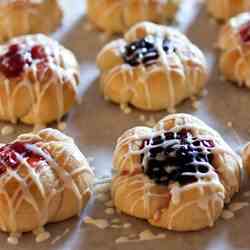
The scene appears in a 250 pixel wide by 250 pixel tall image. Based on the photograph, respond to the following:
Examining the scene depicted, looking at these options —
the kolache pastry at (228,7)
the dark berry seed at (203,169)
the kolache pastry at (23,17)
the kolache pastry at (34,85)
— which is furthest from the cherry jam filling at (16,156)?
the kolache pastry at (228,7)

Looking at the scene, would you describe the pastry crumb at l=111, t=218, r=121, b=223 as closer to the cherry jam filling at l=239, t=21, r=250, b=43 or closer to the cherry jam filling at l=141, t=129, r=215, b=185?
the cherry jam filling at l=141, t=129, r=215, b=185

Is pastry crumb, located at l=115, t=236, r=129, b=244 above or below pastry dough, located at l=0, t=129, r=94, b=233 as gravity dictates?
below

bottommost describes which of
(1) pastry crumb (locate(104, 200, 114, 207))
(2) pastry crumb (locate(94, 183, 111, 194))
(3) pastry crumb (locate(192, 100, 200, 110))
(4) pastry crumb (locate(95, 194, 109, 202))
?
(1) pastry crumb (locate(104, 200, 114, 207))

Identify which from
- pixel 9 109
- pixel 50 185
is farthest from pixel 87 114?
pixel 50 185

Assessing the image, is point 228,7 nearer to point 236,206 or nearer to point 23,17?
point 23,17

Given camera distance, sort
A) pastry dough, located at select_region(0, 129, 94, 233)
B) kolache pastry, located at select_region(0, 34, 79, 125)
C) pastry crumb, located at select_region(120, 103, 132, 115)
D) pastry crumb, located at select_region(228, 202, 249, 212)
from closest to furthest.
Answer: pastry dough, located at select_region(0, 129, 94, 233) < pastry crumb, located at select_region(228, 202, 249, 212) < kolache pastry, located at select_region(0, 34, 79, 125) < pastry crumb, located at select_region(120, 103, 132, 115)

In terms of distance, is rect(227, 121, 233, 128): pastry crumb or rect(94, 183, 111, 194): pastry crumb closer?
rect(94, 183, 111, 194): pastry crumb

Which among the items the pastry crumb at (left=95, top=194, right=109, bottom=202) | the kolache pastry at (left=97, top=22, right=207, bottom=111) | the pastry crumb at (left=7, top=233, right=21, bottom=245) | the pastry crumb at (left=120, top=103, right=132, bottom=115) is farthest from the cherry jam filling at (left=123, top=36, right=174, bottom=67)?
the pastry crumb at (left=7, top=233, right=21, bottom=245)

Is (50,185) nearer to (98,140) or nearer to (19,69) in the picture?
(98,140)

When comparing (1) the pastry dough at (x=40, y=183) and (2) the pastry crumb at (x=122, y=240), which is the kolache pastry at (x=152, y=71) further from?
(2) the pastry crumb at (x=122, y=240)
